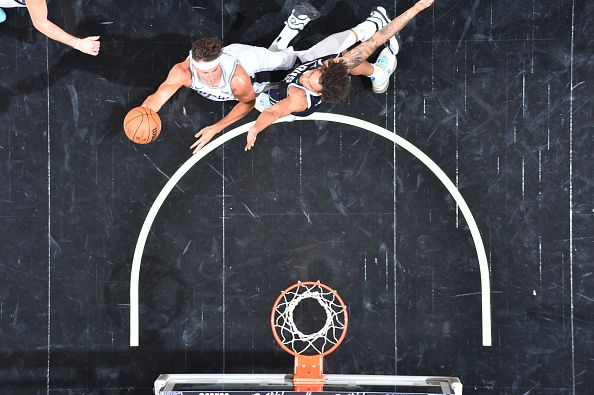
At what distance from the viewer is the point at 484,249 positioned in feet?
17.2

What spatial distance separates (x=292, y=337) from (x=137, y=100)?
264 cm

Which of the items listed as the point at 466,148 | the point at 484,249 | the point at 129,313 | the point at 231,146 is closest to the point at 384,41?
the point at 466,148

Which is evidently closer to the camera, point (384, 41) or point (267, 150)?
point (384, 41)

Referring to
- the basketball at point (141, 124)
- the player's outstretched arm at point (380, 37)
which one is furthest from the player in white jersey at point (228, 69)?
the player's outstretched arm at point (380, 37)

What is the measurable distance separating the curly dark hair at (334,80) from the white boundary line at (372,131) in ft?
2.73

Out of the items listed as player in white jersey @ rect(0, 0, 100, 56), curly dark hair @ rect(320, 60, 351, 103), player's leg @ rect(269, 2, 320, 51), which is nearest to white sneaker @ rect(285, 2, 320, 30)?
player's leg @ rect(269, 2, 320, 51)

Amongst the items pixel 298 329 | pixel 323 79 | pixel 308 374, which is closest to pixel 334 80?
pixel 323 79

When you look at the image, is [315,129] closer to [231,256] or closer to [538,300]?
[231,256]

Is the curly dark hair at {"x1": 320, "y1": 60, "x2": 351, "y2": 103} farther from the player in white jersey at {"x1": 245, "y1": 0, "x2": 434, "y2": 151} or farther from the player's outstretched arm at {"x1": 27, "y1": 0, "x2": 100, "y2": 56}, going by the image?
the player's outstretched arm at {"x1": 27, "y1": 0, "x2": 100, "y2": 56}

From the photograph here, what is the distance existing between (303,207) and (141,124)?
1.65 metres

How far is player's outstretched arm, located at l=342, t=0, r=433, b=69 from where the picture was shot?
4.66 metres

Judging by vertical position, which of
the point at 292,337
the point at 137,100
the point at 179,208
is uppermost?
the point at 137,100

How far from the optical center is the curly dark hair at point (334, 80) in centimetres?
434

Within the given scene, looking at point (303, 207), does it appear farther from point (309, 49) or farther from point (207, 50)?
point (207, 50)
